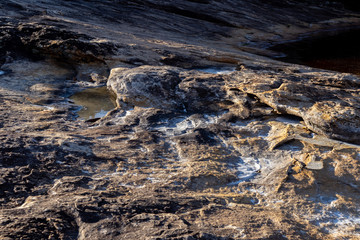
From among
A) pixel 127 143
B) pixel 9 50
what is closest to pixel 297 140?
pixel 127 143

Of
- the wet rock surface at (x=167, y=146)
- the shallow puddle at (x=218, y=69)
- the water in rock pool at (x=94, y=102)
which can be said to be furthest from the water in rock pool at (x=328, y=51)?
the water in rock pool at (x=94, y=102)

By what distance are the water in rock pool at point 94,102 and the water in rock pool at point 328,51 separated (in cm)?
816

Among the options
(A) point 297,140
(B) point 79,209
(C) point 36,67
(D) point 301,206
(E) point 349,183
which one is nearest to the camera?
(B) point 79,209

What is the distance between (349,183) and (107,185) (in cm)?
273

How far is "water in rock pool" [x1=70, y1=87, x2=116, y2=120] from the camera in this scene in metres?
6.75

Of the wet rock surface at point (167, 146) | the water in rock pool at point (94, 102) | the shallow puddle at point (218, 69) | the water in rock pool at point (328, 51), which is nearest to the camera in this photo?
the wet rock surface at point (167, 146)

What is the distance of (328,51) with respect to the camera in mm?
15891

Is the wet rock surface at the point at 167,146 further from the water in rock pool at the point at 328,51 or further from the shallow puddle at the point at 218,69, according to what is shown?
the water in rock pool at the point at 328,51

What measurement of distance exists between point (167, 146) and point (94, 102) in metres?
2.70

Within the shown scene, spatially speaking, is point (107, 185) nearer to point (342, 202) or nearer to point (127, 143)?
point (127, 143)

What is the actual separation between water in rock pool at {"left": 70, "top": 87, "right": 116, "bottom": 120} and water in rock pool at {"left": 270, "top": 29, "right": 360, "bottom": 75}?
8157mm

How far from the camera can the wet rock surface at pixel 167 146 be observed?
3.46m

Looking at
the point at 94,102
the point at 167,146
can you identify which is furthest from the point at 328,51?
the point at 167,146

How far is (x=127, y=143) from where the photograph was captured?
5227mm
